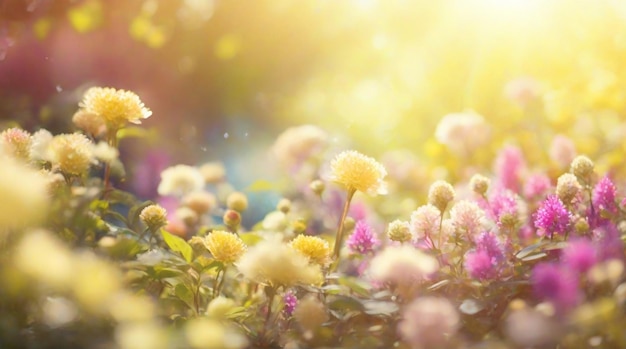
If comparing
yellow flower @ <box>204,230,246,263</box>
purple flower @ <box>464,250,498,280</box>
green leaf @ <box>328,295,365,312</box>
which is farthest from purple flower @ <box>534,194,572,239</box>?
yellow flower @ <box>204,230,246,263</box>

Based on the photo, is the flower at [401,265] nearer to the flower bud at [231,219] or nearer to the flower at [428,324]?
the flower at [428,324]

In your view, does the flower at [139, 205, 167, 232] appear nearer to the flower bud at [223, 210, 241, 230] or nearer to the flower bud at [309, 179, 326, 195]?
the flower bud at [223, 210, 241, 230]

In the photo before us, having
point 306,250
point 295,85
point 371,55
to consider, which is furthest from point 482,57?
point 306,250

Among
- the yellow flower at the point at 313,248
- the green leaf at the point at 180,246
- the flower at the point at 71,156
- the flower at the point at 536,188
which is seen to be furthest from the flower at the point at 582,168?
the flower at the point at 71,156

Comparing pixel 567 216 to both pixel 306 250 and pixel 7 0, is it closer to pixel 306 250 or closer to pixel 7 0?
pixel 306 250

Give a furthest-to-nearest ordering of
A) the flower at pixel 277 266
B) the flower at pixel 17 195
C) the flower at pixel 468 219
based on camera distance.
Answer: the flower at pixel 468 219
the flower at pixel 277 266
the flower at pixel 17 195

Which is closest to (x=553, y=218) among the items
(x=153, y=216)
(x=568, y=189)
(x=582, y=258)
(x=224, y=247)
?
(x=568, y=189)
